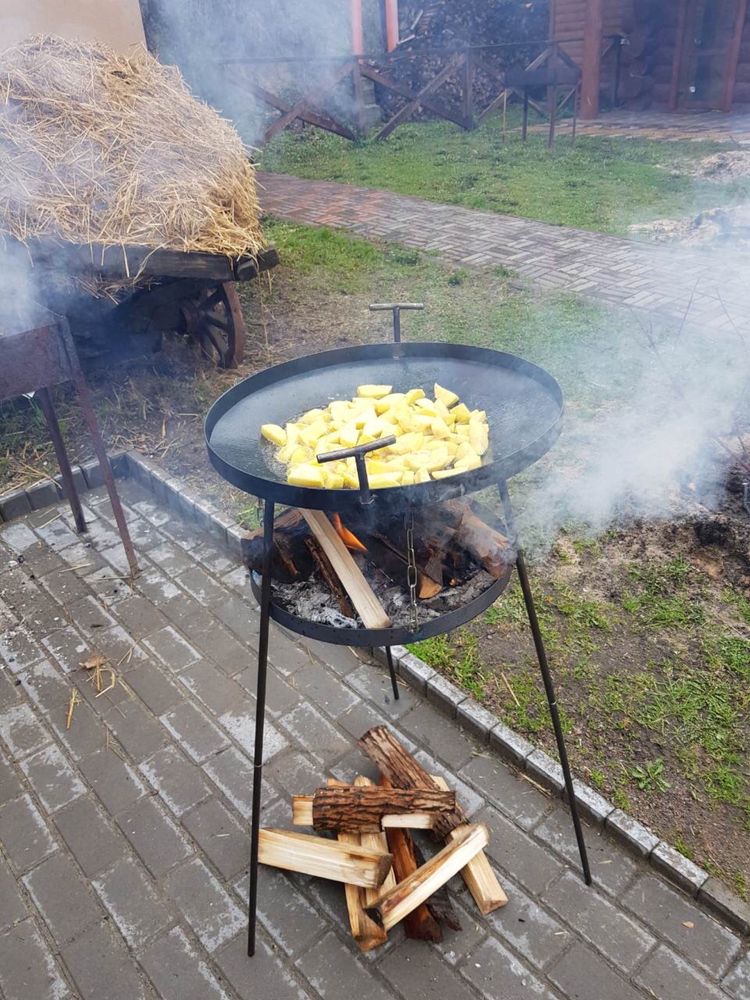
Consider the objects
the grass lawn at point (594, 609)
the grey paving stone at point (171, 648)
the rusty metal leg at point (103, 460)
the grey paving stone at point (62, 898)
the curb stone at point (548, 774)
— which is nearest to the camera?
the curb stone at point (548, 774)

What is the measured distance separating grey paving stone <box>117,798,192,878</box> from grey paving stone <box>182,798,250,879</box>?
6cm

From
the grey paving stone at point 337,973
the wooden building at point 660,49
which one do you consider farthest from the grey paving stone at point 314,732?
the wooden building at point 660,49

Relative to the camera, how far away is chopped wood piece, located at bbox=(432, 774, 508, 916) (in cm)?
238

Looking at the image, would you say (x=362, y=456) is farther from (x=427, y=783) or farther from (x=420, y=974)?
(x=420, y=974)

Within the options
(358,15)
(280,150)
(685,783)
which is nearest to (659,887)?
(685,783)

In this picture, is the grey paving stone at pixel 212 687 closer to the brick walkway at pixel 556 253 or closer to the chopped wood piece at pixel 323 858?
the chopped wood piece at pixel 323 858

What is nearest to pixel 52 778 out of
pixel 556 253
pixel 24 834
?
pixel 24 834

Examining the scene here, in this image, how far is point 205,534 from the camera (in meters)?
4.39

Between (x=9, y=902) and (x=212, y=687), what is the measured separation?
1112 millimetres

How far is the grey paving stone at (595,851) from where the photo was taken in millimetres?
2477

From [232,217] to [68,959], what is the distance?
457cm

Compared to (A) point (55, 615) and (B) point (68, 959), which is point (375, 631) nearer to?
(B) point (68, 959)

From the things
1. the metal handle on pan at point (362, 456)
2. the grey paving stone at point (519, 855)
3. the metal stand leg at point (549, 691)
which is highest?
the metal handle on pan at point (362, 456)

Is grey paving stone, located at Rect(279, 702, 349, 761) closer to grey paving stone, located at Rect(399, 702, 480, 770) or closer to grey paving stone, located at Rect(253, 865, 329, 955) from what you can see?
grey paving stone, located at Rect(399, 702, 480, 770)
